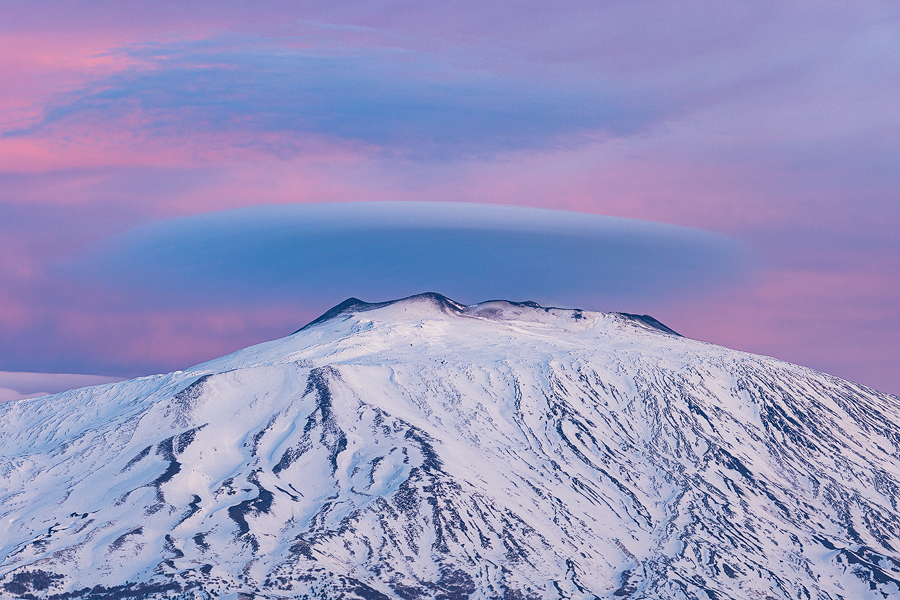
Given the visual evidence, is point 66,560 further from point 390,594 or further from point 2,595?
point 390,594

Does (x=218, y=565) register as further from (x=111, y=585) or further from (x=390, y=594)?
(x=390, y=594)

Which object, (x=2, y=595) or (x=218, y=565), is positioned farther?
(x=218, y=565)

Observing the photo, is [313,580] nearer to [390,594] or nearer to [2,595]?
[390,594]

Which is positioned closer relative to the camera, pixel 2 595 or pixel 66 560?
pixel 2 595

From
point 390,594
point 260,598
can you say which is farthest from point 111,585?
point 390,594

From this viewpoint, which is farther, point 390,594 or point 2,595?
point 390,594

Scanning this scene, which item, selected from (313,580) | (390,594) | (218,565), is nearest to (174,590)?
(218,565)

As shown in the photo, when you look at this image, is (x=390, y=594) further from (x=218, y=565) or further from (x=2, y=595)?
(x=2, y=595)
